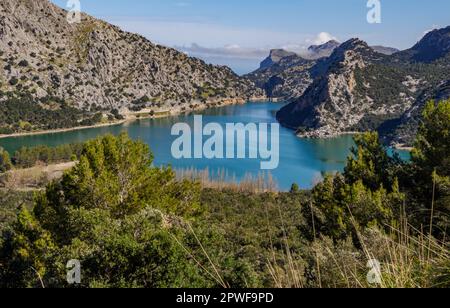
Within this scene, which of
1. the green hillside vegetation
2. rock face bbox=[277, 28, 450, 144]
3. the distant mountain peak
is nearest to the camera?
the green hillside vegetation

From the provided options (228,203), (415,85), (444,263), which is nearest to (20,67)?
(228,203)

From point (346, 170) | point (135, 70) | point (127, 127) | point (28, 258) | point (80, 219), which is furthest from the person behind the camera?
point (135, 70)

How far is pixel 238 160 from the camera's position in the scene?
71.2 meters

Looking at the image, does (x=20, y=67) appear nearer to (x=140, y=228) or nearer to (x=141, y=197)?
(x=141, y=197)

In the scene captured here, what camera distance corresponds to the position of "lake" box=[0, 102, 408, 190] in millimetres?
65000

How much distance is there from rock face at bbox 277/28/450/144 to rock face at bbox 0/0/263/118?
36.0 meters

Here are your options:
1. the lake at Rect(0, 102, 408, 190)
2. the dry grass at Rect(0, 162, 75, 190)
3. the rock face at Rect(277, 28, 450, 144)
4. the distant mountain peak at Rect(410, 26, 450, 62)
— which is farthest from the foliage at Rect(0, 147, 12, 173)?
the distant mountain peak at Rect(410, 26, 450, 62)

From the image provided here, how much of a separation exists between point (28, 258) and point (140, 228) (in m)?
7.01

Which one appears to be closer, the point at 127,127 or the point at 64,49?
the point at 127,127

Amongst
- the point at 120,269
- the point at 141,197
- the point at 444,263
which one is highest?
the point at 444,263

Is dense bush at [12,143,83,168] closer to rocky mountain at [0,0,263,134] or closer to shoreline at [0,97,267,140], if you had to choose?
shoreline at [0,97,267,140]

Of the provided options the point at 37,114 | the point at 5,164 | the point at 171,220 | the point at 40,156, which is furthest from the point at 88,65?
the point at 171,220

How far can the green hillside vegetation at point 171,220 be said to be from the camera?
18.0ft

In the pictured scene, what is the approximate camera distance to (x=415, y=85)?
129 m
